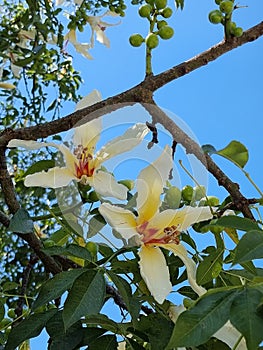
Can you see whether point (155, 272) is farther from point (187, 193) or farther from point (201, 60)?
point (201, 60)

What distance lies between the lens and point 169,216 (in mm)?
598

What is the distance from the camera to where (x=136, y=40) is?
712 millimetres

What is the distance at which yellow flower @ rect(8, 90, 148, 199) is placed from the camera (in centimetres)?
61

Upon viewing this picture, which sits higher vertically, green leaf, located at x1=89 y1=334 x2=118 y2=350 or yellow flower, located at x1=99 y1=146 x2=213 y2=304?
yellow flower, located at x1=99 y1=146 x2=213 y2=304

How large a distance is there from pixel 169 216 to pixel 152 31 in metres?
0.22

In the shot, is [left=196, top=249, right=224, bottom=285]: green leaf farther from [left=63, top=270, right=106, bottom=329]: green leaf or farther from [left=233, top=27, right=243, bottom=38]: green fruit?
[left=233, top=27, right=243, bottom=38]: green fruit

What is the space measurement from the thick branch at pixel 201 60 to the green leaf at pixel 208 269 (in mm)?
210

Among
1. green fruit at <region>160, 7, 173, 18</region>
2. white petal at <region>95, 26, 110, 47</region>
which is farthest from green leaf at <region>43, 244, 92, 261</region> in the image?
white petal at <region>95, 26, 110, 47</region>

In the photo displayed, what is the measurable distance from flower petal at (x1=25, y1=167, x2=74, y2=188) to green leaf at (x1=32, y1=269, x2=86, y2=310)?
97 mm

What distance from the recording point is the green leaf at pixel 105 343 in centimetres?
57

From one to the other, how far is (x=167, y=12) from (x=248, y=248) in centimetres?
33

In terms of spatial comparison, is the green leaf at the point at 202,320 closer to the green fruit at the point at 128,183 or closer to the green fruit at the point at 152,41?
the green fruit at the point at 128,183

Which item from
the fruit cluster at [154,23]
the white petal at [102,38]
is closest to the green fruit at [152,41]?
the fruit cluster at [154,23]

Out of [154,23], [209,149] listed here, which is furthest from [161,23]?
[209,149]
